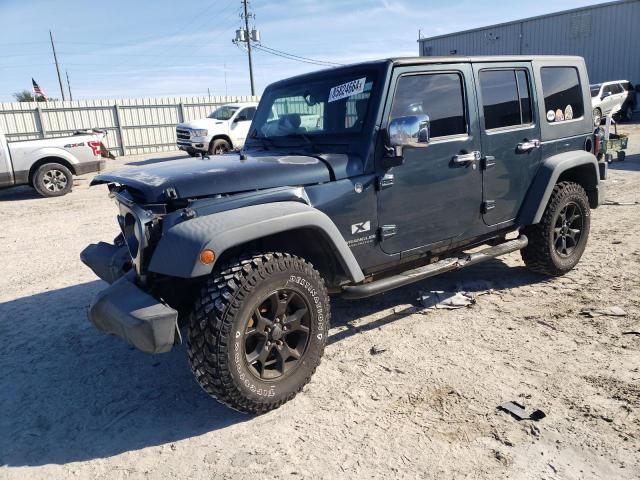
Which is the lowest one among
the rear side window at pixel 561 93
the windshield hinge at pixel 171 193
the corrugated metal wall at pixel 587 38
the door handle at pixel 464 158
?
the door handle at pixel 464 158

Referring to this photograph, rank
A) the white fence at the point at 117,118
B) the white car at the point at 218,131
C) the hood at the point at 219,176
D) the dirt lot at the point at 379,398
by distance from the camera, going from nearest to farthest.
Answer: the dirt lot at the point at 379,398 < the hood at the point at 219,176 < the white car at the point at 218,131 < the white fence at the point at 117,118

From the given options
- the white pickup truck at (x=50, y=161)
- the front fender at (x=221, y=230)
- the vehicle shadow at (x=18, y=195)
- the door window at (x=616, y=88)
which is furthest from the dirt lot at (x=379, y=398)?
the door window at (x=616, y=88)

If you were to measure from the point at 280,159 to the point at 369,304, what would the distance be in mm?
1743

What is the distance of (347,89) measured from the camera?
364cm

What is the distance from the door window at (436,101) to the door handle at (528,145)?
2.32 feet

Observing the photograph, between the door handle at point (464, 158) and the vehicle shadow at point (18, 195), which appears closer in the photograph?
the door handle at point (464, 158)

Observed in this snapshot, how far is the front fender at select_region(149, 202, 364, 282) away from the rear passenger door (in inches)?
70.3

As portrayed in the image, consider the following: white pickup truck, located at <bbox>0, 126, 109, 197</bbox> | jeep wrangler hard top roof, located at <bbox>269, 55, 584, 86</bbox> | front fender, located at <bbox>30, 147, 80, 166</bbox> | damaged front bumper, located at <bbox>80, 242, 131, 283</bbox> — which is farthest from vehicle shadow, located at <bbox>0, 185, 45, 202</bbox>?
jeep wrangler hard top roof, located at <bbox>269, 55, 584, 86</bbox>

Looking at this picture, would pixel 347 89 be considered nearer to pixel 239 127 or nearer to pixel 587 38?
pixel 239 127

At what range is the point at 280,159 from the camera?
136 inches

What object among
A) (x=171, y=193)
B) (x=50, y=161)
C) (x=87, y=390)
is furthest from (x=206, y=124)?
(x=171, y=193)

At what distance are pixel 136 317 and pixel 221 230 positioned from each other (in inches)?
24.2

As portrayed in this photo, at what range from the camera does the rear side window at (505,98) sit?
413cm

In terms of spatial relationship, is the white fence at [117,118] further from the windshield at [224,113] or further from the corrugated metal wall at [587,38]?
the corrugated metal wall at [587,38]
